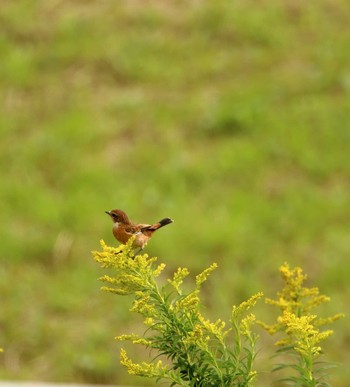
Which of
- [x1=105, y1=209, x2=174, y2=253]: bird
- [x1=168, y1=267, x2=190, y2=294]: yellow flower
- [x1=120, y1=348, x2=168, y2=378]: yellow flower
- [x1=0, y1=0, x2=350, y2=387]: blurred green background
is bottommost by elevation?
[x1=120, y1=348, x2=168, y2=378]: yellow flower

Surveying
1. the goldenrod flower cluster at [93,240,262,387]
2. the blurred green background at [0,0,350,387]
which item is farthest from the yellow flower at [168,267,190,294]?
the blurred green background at [0,0,350,387]

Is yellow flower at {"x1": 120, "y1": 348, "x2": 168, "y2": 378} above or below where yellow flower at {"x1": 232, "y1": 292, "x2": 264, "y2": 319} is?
below

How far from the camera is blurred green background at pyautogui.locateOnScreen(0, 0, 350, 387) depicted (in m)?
8.52

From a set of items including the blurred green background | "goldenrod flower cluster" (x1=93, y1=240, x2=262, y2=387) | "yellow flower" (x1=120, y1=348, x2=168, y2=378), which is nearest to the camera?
"yellow flower" (x1=120, y1=348, x2=168, y2=378)

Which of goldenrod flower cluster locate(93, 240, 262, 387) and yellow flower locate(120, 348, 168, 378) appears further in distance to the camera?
goldenrod flower cluster locate(93, 240, 262, 387)

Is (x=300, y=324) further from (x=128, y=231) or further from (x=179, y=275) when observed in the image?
(x=128, y=231)

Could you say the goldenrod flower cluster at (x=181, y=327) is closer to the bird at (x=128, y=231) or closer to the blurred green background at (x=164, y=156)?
the bird at (x=128, y=231)

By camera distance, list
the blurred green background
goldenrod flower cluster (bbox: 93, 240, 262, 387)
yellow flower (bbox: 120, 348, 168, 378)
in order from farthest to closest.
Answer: the blurred green background < goldenrod flower cluster (bbox: 93, 240, 262, 387) < yellow flower (bbox: 120, 348, 168, 378)

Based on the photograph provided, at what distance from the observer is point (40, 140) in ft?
35.4

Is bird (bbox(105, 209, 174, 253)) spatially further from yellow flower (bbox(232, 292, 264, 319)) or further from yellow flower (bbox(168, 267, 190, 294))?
yellow flower (bbox(232, 292, 264, 319))

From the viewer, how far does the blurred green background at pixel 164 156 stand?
8516 mm

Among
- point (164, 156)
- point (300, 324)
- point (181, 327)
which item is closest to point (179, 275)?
point (181, 327)

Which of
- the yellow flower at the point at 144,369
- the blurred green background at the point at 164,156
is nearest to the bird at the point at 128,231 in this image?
the yellow flower at the point at 144,369

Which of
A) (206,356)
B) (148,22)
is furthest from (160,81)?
(206,356)
